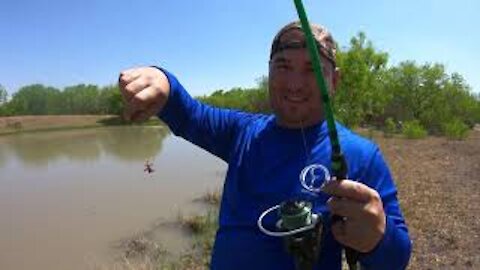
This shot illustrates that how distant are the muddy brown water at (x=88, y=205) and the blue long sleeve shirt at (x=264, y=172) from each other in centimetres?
965

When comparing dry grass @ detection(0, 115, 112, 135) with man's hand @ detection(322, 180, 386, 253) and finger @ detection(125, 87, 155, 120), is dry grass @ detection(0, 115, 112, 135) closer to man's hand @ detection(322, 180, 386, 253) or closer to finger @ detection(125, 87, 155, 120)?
finger @ detection(125, 87, 155, 120)

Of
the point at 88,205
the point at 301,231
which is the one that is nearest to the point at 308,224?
the point at 301,231

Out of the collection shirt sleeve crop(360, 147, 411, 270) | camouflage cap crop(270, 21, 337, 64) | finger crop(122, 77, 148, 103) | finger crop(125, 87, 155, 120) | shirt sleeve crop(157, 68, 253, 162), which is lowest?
shirt sleeve crop(360, 147, 411, 270)

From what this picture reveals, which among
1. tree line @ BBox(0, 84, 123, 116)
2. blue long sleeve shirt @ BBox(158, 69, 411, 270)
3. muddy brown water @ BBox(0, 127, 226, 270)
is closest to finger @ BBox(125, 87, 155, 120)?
blue long sleeve shirt @ BBox(158, 69, 411, 270)

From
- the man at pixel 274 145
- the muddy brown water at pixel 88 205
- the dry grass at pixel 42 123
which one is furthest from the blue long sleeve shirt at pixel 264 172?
the dry grass at pixel 42 123

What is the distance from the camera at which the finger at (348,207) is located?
172 centimetres

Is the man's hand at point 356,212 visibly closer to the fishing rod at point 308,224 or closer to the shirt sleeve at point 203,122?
the fishing rod at point 308,224

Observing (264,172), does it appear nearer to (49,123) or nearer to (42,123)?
(49,123)

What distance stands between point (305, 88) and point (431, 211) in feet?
34.7

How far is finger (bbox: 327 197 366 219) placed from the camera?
1.72m

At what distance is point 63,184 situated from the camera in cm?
2467

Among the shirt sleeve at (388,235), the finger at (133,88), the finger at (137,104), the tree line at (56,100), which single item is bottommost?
the tree line at (56,100)

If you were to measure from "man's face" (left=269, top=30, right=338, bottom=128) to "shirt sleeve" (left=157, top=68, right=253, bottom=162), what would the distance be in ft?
0.91

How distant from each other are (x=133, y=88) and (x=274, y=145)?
0.72m
